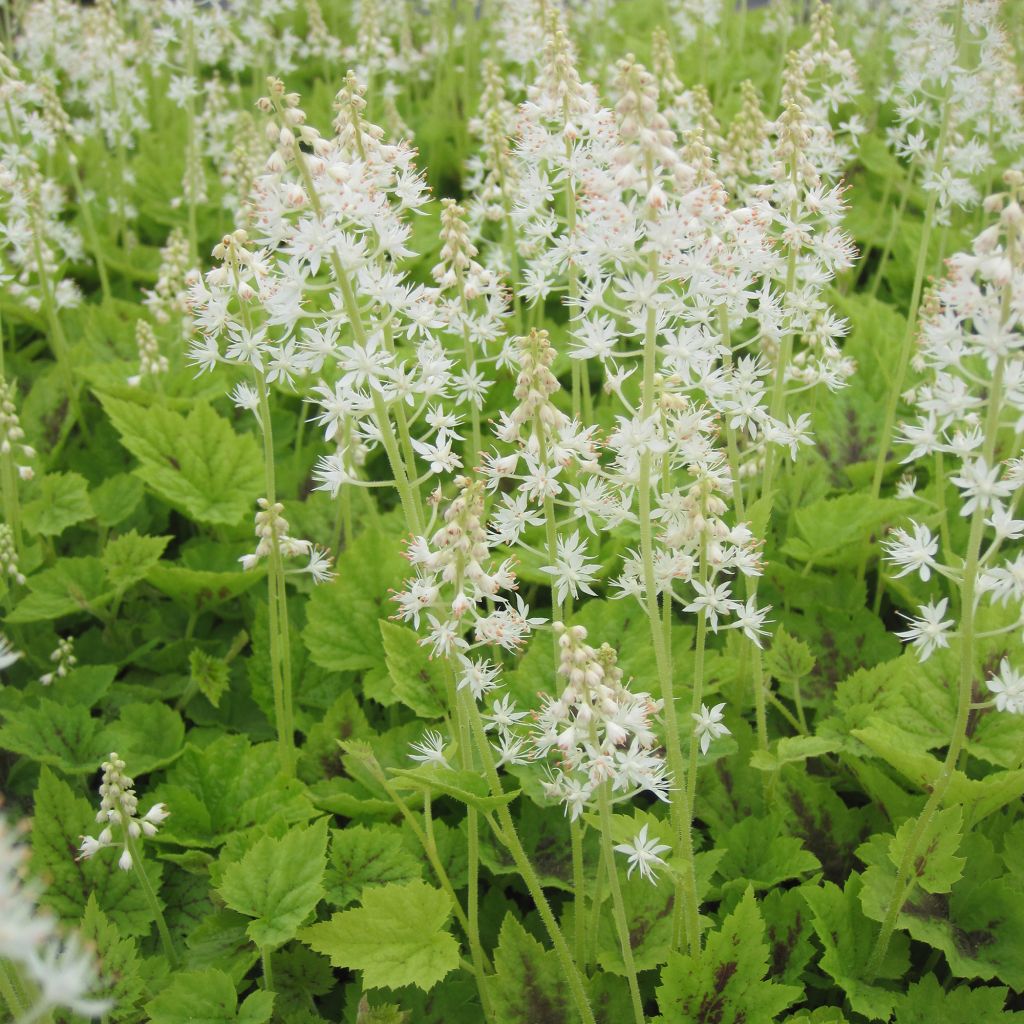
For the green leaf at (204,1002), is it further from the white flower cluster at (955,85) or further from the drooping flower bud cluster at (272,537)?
the white flower cluster at (955,85)

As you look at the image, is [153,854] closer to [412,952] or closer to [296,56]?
[412,952]

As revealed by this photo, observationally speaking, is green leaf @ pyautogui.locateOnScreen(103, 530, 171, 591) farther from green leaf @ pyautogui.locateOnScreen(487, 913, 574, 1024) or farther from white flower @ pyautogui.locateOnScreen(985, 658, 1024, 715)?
white flower @ pyautogui.locateOnScreen(985, 658, 1024, 715)

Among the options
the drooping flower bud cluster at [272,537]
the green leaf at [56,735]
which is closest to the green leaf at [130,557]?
the green leaf at [56,735]

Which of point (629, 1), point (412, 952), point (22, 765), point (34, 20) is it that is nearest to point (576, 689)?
point (412, 952)

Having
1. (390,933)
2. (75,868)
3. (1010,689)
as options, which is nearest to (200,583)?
(75,868)

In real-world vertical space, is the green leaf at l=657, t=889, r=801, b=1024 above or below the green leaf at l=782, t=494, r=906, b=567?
below

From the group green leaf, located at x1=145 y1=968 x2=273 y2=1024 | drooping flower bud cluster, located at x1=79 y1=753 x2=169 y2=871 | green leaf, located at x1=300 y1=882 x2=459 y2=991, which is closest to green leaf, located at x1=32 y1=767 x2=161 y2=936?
drooping flower bud cluster, located at x1=79 y1=753 x2=169 y2=871

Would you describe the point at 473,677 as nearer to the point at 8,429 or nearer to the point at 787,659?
the point at 787,659
